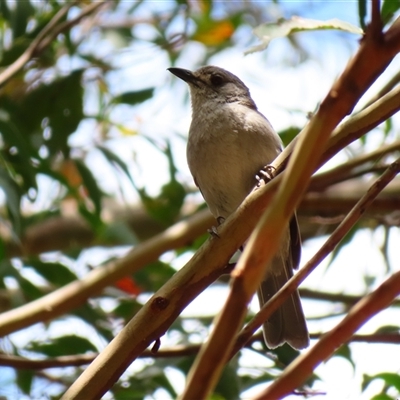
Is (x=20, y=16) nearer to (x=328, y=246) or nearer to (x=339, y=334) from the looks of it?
(x=328, y=246)

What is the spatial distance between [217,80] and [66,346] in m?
1.99

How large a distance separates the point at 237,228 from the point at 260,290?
206cm

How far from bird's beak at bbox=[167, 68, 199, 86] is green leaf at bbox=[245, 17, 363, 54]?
83.7 inches

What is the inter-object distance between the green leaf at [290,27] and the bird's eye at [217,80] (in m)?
2.20

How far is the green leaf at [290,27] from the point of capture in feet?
6.66

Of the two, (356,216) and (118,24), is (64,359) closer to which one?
(356,216)

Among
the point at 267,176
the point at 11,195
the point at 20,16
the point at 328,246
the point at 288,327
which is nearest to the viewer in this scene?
the point at 328,246

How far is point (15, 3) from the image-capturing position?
4.13 metres

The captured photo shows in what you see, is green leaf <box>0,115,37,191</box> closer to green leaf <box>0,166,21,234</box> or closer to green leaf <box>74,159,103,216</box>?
green leaf <box>0,166,21,234</box>

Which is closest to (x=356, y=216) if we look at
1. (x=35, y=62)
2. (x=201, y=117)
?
(x=201, y=117)

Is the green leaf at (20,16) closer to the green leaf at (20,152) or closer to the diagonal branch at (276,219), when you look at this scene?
the green leaf at (20,152)

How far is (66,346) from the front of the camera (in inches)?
133

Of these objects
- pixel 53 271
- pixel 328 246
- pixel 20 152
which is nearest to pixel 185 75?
pixel 20 152

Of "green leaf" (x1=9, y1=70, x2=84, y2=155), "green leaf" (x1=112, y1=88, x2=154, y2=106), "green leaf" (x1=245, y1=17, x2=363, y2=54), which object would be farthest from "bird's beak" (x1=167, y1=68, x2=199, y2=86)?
"green leaf" (x1=245, y1=17, x2=363, y2=54)
